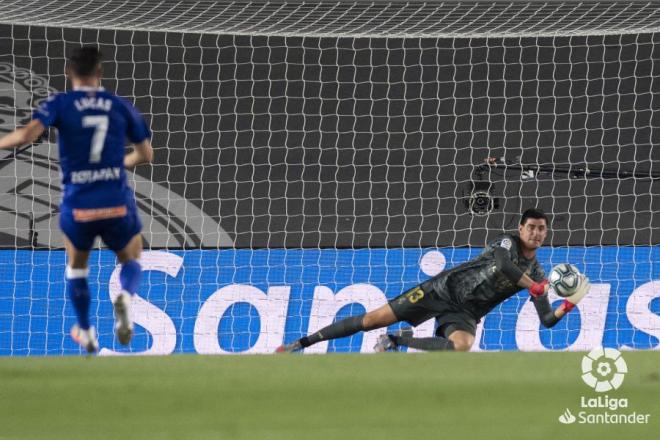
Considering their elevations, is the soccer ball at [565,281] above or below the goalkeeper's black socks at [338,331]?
above

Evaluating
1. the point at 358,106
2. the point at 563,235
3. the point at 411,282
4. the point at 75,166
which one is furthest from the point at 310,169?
the point at 75,166

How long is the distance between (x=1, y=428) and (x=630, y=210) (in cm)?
756

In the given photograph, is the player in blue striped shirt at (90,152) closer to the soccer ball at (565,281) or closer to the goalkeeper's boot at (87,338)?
the goalkeeper's boot at (87,338)

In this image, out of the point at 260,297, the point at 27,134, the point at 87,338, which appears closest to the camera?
the point at 27,134

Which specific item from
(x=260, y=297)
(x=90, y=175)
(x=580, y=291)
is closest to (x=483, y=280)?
(x=580, y=291)

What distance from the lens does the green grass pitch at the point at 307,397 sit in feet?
14.4

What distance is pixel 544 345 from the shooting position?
9711 mm

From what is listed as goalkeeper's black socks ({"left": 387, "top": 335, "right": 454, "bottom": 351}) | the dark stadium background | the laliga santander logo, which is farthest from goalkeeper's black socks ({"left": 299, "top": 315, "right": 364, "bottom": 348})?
the laliga santander logo

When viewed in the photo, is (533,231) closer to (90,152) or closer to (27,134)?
(90,152)

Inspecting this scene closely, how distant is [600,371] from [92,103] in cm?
247

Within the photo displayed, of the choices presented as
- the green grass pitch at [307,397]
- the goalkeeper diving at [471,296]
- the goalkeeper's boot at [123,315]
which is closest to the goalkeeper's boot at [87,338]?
the goalkeeper's boot at [123,315]

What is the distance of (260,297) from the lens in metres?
9.69

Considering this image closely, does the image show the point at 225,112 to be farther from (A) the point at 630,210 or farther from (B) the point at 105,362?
(B) the point at 105,362

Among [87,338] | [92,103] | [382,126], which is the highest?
[382,126]
